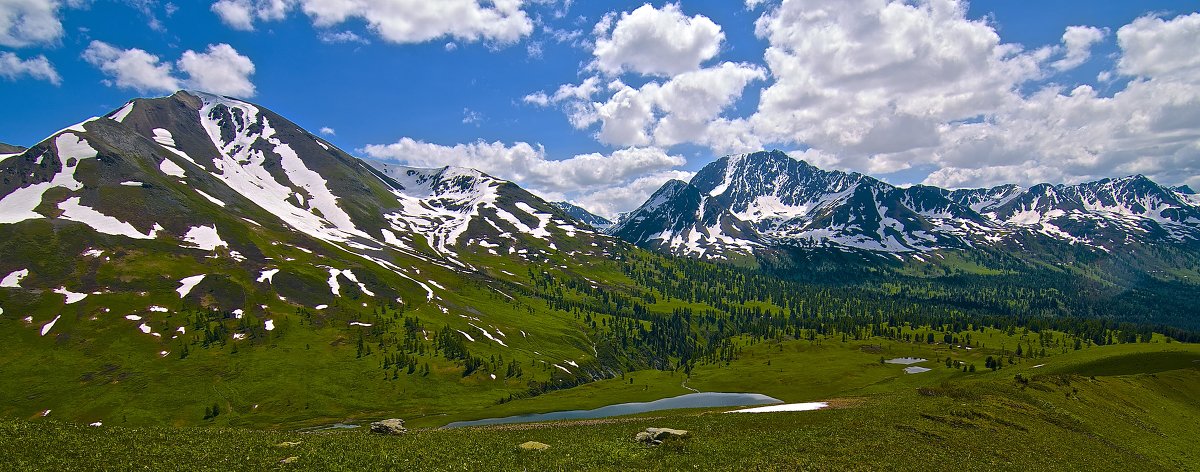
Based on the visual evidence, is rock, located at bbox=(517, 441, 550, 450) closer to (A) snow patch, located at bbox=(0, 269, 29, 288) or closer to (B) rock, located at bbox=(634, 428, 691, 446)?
(B) rock, located at bbox=(634, 428, 691, 446)

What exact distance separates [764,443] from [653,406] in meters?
96.0

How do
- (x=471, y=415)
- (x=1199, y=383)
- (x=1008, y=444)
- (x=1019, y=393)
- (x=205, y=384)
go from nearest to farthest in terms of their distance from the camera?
1. (x=1008, y=444)
2. (x=1019, y=393)
3. (x=1199, y=383)
4. (x=471, y=415)
5. (x=205, y=384)

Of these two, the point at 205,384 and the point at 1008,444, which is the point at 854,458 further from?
the point at 205,384

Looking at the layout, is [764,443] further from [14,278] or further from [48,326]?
[14,278]

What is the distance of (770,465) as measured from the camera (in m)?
34.7

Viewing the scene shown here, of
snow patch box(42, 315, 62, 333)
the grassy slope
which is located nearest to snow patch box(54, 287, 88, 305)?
snow patch box(42, 315, 62, 333)

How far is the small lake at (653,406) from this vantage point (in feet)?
390

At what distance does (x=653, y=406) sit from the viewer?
134 meters

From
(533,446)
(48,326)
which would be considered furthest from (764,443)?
(48,326)

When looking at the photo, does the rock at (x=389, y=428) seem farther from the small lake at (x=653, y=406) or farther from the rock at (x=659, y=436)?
the small lake at (x=653, y=406)

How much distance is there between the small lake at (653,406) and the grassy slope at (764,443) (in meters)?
59.5

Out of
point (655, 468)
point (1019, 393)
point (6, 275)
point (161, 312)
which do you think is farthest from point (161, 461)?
point (6, 275)

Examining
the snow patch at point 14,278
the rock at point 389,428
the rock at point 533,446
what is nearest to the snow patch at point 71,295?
the snow patch at point 14,278

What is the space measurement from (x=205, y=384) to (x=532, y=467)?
6632 inches
